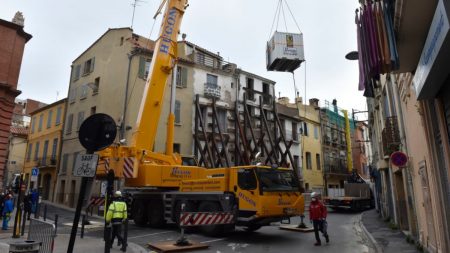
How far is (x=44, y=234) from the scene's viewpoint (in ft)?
20.4

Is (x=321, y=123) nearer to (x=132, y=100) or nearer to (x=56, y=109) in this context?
(x=132, y=100)

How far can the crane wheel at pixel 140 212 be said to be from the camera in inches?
584

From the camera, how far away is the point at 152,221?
14367 millimetres

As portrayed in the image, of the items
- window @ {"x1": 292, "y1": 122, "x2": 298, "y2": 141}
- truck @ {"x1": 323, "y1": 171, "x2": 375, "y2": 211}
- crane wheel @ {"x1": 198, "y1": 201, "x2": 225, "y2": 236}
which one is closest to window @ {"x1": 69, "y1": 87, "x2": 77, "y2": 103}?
crane wheel @ {"x1": 198, "y1": 201, "x2": 225, "y2": 236}

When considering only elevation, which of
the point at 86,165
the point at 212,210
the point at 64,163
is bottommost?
the point at 212,210

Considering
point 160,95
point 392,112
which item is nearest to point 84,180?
point 160,95

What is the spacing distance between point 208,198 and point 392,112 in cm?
811

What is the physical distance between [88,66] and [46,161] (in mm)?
9002

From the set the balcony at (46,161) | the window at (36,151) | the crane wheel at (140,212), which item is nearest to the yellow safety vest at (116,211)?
the crane wheel at (140,212)

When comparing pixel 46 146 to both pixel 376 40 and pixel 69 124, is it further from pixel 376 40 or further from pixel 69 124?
pixel 376 40

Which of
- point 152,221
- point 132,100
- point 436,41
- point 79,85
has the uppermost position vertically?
point 79,85

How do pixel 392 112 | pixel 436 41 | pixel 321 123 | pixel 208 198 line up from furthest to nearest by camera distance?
pixel 321 123 → pixel 392 112 → pixel 208 198 → pixel 436 41

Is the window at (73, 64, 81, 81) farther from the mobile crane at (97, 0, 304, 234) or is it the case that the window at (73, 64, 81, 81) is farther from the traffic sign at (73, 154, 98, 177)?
the traffic sign at (73, 154, 98, 177)

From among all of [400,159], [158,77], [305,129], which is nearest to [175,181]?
[158,77]
